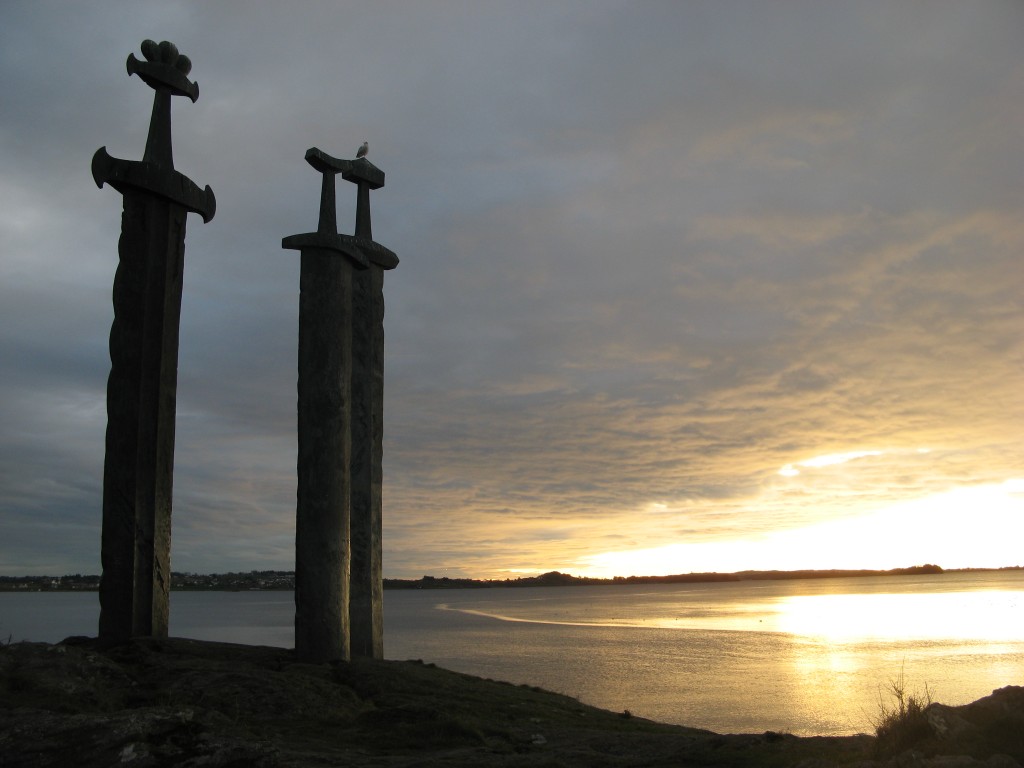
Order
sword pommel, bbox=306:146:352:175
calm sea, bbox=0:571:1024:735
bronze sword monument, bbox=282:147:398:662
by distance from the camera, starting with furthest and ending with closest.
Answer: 1. calm sea, bbox=0:571:1024:735
2. sword pommel, bbox=306:146:352:175
3. bronze sword monument, bbox=282:147:398:662

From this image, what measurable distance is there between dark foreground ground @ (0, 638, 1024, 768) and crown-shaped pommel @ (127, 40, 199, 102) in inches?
347

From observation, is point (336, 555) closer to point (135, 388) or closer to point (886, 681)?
point (135, 388)

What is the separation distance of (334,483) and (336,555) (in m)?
1.11

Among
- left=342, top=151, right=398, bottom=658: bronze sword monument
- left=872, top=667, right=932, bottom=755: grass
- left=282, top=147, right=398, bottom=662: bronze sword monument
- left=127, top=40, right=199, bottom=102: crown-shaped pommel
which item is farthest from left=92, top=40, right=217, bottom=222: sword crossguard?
left=872, top=667, right=932, bottom=755: grass

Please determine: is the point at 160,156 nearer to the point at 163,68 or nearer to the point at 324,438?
the point at 163,68

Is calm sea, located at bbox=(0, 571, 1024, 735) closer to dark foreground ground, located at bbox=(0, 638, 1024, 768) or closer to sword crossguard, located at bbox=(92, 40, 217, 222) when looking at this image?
dark foreground ground, located at bbox=(0, 638, 1024, 768)

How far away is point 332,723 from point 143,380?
6.31 m

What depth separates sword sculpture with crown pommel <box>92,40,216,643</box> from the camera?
1344 centimetres

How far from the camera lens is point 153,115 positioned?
14602 mm

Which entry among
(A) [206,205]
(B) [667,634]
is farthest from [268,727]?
(B) [667,634]

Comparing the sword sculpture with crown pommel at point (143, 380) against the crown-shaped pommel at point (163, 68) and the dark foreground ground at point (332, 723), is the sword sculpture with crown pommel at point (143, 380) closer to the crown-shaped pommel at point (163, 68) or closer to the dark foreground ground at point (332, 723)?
the crown-shaped pommel at point (163, 68)

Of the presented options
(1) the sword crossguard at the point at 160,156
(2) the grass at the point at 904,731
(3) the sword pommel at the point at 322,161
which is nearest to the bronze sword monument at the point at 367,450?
(3) the sword pommel at the point at 322,161

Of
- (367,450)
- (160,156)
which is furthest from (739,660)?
(160,156)

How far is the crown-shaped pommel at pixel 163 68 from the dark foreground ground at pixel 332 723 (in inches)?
347
